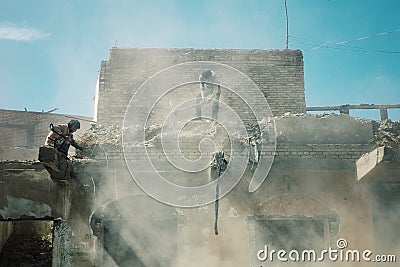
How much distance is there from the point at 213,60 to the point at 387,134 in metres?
7.63

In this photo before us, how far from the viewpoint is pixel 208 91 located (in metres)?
14.1

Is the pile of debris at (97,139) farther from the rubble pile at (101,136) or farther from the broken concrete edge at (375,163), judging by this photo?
the broken concrete edge at (375,163)

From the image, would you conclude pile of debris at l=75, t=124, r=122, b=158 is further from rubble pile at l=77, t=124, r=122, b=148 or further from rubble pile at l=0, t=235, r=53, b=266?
rubble pile at l=0, t=235, r=53, b=266

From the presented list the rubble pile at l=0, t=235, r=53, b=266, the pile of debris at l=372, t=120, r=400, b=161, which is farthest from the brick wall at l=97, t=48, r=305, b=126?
the pile of debris at l=372, t=120, r=400, b=161

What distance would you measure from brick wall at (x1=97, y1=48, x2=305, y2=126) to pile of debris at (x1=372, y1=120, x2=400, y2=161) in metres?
5.53

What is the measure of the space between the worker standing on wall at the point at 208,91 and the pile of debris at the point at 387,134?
165 inches

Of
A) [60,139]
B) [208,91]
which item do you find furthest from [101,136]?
[208,91]

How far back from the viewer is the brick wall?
50.0ft

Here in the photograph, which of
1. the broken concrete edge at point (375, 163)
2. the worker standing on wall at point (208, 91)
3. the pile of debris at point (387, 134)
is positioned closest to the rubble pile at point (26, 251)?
the worker standing on wall at point (208, 91)

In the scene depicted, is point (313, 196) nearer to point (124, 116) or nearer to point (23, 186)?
point (23, 186)

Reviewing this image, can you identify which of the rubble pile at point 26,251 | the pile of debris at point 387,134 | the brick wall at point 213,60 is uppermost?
the brick wall at point 213,60

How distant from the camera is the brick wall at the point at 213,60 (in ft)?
50.0

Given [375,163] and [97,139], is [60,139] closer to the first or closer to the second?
[97,139]

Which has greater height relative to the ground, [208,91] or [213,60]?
[213,60]
